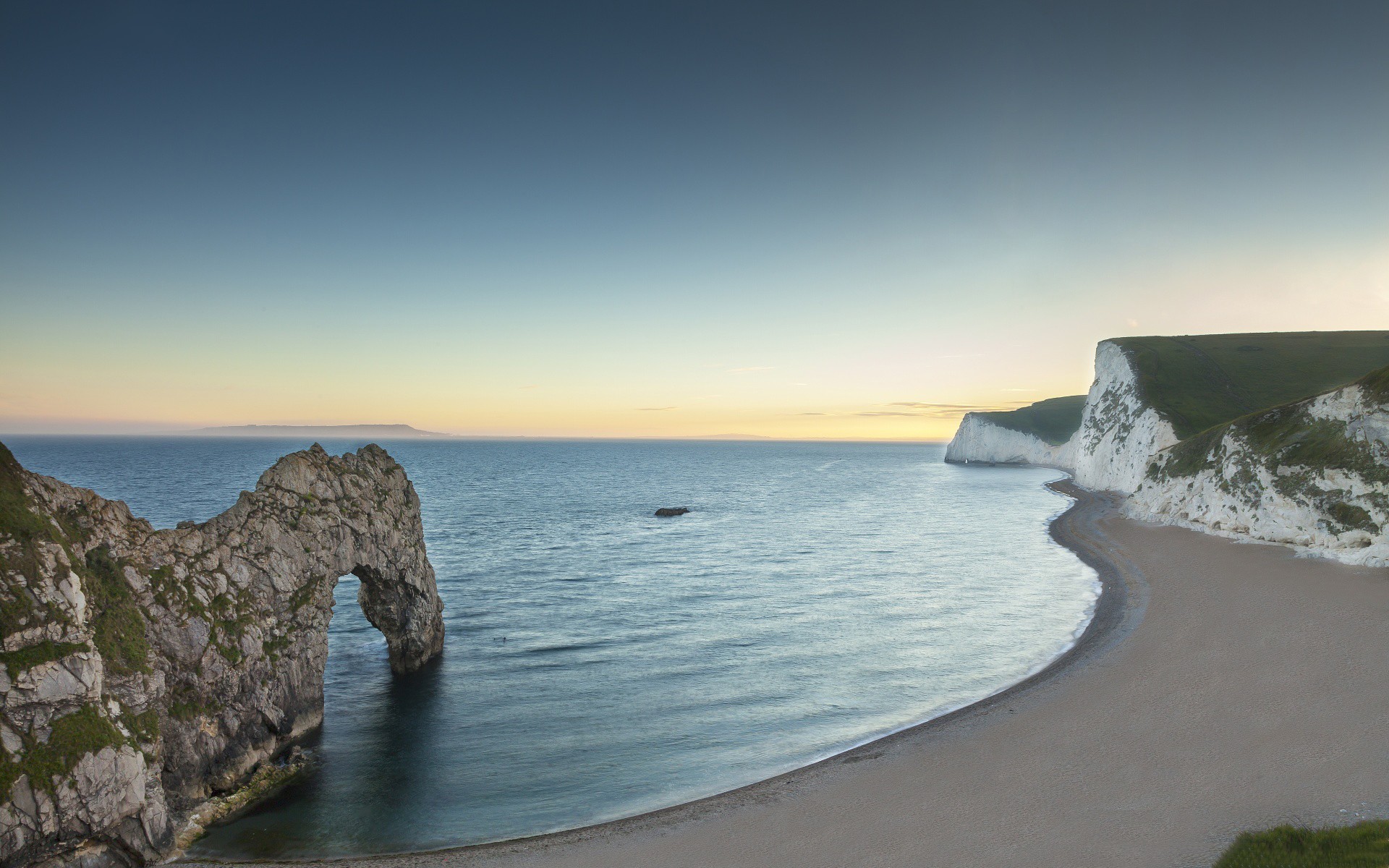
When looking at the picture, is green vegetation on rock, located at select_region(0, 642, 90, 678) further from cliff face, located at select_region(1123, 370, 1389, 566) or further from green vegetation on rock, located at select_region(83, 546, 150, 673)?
cliff face, located at select_region(1123, 370, 1389, 566)

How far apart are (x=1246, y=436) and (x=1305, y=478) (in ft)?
27.4

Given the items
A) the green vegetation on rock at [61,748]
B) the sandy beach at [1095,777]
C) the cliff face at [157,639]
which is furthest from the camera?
the sandy beach at [1095,777]

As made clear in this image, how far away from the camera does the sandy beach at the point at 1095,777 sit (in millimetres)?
14031

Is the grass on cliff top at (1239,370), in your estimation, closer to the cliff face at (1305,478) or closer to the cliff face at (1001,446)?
the cliff face at (1305,478)

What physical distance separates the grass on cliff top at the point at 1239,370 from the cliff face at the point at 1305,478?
73.8ft

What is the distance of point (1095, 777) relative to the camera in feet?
54.1

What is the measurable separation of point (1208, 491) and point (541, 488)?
8558cm

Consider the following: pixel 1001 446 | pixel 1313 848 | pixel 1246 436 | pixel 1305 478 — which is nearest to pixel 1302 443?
pixel 1305 478

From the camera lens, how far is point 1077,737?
61.7ft

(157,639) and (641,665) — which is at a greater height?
(157,639)

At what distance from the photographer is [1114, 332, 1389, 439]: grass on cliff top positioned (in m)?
77.4

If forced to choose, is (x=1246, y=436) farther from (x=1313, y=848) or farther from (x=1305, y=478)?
(x=1313, y=848)

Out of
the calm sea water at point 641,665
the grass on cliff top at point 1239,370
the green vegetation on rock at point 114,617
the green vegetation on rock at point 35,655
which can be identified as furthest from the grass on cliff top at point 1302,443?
the green vegetation on rock at point 35,655

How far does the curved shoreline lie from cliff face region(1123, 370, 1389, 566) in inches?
411
